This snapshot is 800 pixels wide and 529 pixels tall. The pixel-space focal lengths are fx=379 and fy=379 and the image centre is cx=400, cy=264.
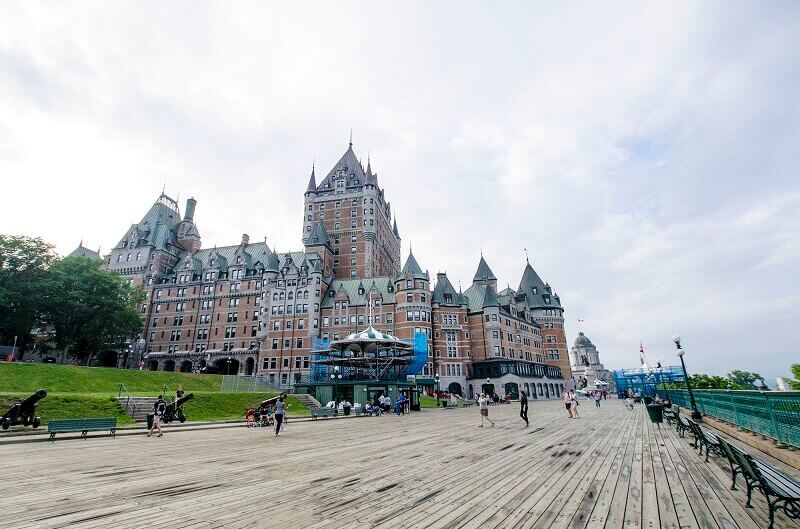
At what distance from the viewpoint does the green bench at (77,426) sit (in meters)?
15.5

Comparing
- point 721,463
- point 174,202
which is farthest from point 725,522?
point 174,202

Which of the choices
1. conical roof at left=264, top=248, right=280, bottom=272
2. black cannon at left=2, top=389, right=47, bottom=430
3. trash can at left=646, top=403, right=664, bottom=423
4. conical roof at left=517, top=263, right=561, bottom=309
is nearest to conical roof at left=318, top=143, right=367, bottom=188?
conical roof at left=264, top=248, right=280, bottom=272

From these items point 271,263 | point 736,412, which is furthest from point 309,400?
point 271,263

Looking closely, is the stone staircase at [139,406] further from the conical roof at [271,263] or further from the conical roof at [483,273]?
the conical roof at [483,273]

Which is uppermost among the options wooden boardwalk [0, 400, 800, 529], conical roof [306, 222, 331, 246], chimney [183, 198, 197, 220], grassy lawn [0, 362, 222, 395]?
chimney [183, 198, 197, 220]

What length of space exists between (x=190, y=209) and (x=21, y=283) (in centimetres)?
4392

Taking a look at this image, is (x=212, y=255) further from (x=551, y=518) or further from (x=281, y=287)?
(x=551, y=518)

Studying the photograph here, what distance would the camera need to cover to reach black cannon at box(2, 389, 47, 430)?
17.2 metres

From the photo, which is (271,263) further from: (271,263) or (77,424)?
(77,424)

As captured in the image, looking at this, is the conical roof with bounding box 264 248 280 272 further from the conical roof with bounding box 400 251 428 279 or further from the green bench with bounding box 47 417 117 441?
the green bench with bounding box 47 417 117 441

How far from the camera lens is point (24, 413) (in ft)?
58.8

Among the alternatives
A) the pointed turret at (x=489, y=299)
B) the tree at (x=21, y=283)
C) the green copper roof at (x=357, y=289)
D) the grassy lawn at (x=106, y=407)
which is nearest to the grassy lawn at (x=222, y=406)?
the grassy lawn at (x=106, y=407)

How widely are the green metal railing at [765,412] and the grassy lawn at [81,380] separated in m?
44.0

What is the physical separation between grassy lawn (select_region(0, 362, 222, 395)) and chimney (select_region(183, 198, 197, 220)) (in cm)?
4907
